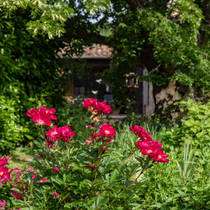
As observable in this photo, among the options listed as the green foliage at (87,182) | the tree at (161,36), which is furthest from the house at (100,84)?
the green foliage at (87,182)

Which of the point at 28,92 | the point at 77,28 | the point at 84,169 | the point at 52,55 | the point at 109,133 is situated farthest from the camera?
the point at 77,28

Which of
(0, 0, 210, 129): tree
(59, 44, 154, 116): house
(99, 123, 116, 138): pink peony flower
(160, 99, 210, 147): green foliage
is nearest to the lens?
(99, 123, 116, 138): pink peony flower

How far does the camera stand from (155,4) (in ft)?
17.2

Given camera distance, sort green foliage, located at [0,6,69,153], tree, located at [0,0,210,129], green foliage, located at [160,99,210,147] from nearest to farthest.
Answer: green foliage, located at [160,99,210,147]
tree, located at [0,0,210,129]
green foliage, located at [0,6,69,153]

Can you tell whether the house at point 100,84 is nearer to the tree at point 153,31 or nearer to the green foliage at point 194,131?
the tree at point 153,31

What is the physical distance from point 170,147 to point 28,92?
3.08 m

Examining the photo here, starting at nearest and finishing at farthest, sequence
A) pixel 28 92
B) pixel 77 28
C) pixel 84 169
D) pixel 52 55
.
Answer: pixel 84 169 → pixel 28 92 → pixel 52 55 → pixel 77 28

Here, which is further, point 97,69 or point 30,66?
point 97,69

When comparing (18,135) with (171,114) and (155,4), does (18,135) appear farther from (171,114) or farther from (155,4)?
(155,4)

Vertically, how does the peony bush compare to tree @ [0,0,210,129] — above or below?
below

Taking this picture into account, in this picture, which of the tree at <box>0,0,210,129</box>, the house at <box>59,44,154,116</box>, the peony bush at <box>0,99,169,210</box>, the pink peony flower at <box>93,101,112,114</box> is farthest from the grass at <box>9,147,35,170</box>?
the house at <box>59,44,154,116</box>

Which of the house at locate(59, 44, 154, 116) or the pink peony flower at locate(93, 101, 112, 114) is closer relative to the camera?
the pink peony flower at locate(93, 101, 112, 114)

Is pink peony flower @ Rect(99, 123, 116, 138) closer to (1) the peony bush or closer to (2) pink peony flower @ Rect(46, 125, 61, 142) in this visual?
(1) the peony bush

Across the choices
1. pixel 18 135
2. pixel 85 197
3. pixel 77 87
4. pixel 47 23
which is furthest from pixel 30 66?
pixel 77 87
